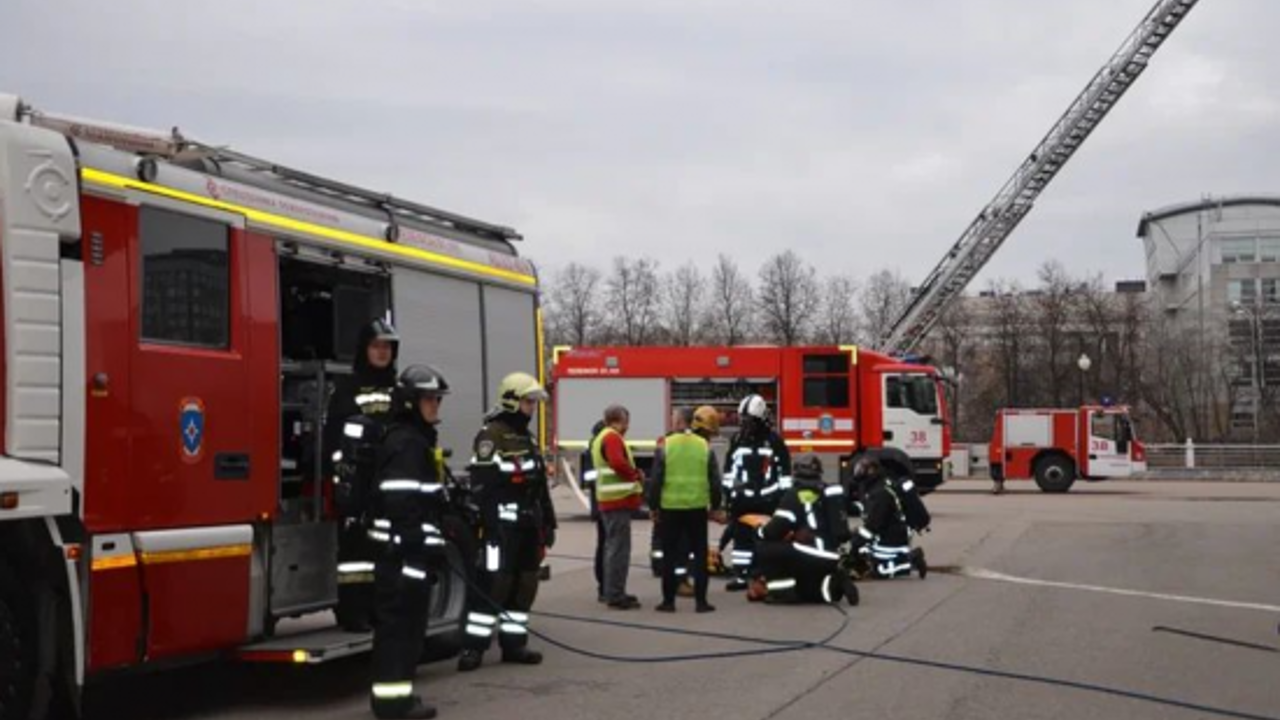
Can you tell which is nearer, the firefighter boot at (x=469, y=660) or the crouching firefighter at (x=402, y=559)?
the crouching firefighter at (x=402, y=559)

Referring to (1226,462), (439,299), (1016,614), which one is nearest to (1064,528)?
(1016,614)

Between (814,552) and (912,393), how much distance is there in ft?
48.5

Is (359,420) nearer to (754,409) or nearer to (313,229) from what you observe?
(313,229)

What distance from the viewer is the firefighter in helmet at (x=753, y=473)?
13156mm

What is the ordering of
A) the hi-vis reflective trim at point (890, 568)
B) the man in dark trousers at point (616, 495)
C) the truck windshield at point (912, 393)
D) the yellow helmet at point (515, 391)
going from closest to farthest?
the yellow helmet at point (515, 391) < the man in dark trousers at point (616, 495) < the hi-vis reflective trim at point (890, 568) < the truck windshield at point (912, 393)

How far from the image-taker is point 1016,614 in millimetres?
11688

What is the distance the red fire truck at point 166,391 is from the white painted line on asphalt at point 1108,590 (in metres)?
7.38

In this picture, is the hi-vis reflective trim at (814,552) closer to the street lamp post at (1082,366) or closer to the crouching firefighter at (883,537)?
the crouching firefighter at (883,537)

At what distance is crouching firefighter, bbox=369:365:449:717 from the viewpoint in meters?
7.14

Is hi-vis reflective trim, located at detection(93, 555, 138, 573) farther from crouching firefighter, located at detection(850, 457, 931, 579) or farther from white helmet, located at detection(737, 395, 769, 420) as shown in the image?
crouching firefighter, located at detection(850, 457, 931, 579)

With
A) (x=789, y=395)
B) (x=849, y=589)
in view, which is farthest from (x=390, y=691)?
(x=789, y=395)

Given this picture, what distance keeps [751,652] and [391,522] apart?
347 centimetres

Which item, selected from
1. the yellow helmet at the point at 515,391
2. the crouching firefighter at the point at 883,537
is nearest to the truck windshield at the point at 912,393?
the crouching firefighter at the point at 883,537

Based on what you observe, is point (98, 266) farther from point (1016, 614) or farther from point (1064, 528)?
point (1064, 528)
